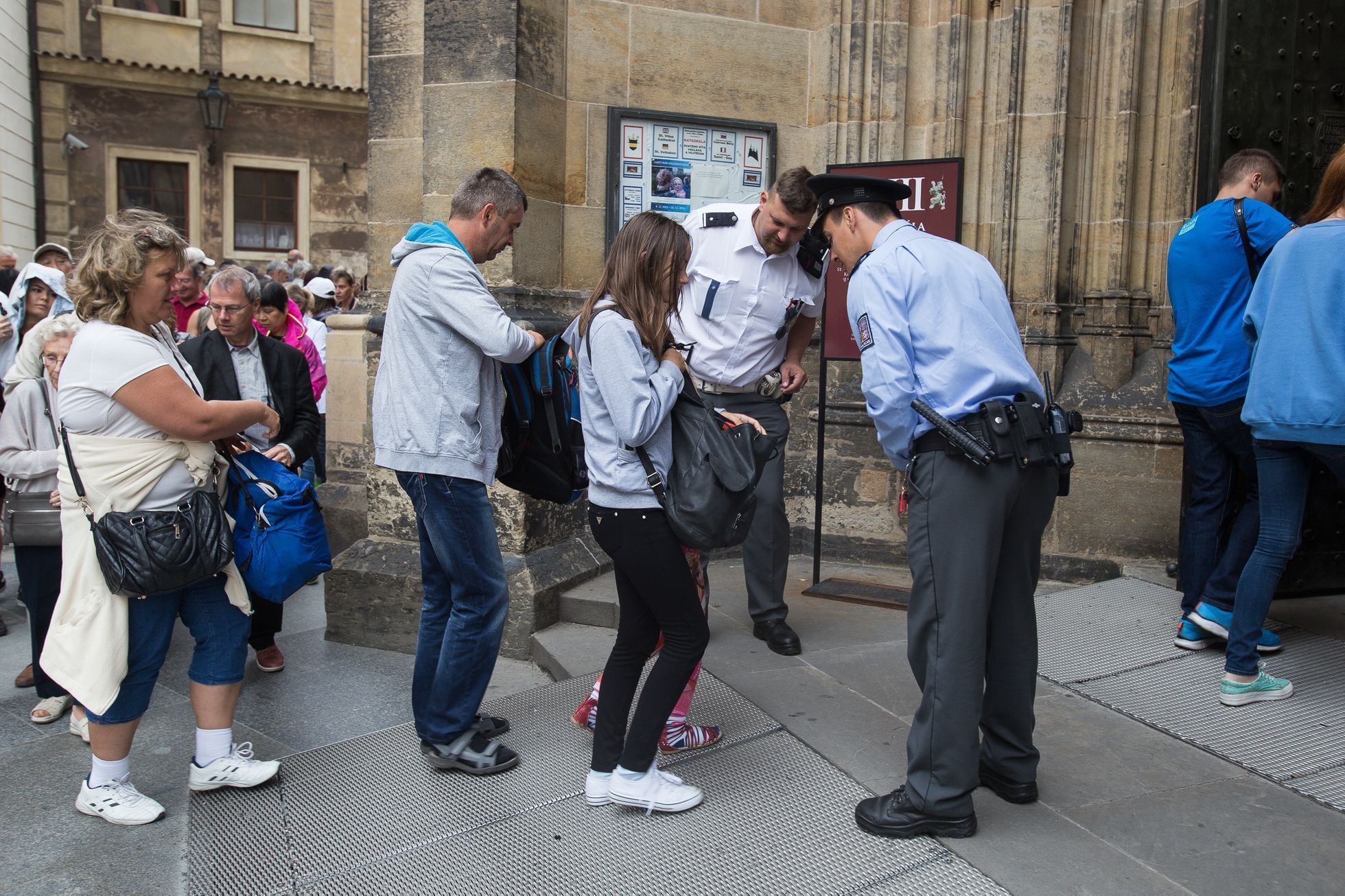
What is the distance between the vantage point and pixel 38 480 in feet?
13.3

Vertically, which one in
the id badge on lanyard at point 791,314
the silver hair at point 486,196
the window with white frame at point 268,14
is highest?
the window with white frame at point 268,14

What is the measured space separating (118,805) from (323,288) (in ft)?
22.1

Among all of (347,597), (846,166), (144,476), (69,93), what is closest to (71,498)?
(144,476)

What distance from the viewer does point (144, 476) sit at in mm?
3037

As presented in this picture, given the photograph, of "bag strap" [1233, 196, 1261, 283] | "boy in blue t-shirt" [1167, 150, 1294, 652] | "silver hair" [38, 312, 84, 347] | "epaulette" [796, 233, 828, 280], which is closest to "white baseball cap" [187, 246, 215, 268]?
"silver hair" [38, 312, 84, 347]

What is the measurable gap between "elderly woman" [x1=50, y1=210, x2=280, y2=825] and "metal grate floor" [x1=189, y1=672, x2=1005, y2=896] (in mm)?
398

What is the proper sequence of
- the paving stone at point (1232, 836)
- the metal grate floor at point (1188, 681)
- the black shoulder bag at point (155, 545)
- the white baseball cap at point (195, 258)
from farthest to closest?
the white baseball cap at point (195, 258) → the metal grate floor at point (1188, 681) → the black shoulder bag at point (155, 545) → the paving stone at point (1232, 836)

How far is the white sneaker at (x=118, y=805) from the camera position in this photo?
319cm

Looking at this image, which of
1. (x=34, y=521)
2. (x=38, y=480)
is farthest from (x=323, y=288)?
(x=34, y=521)

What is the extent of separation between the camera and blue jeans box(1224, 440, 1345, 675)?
3721mm

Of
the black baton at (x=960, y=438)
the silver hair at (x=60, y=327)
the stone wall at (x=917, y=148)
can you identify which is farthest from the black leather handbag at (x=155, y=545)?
the black baton at (x=960, y=438)

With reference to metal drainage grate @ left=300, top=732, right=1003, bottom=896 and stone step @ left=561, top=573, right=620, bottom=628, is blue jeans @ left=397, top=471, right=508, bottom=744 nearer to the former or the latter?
metal drainage grate @ left=300, top=732, right=1003, bottom=896

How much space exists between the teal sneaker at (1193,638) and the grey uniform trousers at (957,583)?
1.74m

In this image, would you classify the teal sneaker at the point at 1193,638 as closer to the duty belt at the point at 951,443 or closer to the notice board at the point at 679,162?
the duty belt at the point at 951,443
